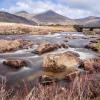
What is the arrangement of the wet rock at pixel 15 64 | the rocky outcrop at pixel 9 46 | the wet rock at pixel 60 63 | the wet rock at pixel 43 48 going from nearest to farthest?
1. the wet rock at pixel 60 63
2. the wet rock at pixel 15 64
3. the wet rock at pixel 43 48
4. the rocky outcrop at pixel 9 46

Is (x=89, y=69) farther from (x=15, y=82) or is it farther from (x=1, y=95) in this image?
(x=1, y=95)

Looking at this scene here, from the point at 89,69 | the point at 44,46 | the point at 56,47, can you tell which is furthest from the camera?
the point at 56,47

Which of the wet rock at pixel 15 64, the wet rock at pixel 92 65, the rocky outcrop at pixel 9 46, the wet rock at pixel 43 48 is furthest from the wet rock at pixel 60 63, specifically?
the rocky outcrop at pixel 9 46

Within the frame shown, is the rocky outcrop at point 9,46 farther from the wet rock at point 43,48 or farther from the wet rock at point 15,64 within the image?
the wet rock at point 15,64

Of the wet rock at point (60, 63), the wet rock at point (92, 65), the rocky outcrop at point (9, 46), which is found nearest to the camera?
the wet rock at point (92, 65)

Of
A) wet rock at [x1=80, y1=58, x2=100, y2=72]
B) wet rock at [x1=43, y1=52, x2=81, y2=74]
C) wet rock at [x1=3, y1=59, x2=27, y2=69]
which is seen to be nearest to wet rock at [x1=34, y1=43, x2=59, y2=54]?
wet rock at [x1=3, y1=59, x2=27, y2=69]

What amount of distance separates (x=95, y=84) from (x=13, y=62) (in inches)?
521

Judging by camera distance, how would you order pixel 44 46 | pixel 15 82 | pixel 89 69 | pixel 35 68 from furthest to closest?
pixel 44 46, pixel 35 68, pixel 89 69, pixel 15 82

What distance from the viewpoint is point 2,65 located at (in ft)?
89.0

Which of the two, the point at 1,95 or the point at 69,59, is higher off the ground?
the point at 1,95

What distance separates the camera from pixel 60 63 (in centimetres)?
2647

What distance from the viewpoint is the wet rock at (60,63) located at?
25.8 metres

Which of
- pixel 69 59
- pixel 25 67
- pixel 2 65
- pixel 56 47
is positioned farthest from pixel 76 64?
pixel 56 47

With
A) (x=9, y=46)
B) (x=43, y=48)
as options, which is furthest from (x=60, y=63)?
(x=9, y=46)
